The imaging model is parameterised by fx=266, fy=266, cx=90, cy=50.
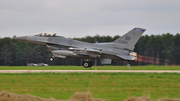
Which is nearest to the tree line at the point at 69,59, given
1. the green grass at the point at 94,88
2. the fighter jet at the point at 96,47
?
the fighter jet at the point at 96,47

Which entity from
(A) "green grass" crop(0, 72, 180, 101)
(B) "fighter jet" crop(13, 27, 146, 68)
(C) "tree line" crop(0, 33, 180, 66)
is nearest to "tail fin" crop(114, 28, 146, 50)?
(B) "fighter jet" crop(13, 27, 146, 68)

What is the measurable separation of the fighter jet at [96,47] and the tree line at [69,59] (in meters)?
36.6

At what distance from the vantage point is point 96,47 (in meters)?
26.8

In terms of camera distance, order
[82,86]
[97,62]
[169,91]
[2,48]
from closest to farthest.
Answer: [169,91]
[82,86]
[97,62]
[2,48]

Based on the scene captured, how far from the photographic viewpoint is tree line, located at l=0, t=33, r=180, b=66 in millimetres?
66625

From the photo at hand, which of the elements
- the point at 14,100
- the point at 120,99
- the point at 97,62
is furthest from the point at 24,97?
the point at 97,62

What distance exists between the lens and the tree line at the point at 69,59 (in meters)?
66.6

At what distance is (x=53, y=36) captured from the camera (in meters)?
27.2

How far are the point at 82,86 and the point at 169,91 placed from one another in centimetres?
423

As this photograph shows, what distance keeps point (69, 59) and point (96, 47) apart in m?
51.0

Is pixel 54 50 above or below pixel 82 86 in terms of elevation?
above

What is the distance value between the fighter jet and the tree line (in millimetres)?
36622

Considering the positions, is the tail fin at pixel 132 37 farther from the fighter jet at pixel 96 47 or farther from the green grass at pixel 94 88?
the green grass at pixel 94 88

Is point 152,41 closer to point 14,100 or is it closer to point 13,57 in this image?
point 13,57
